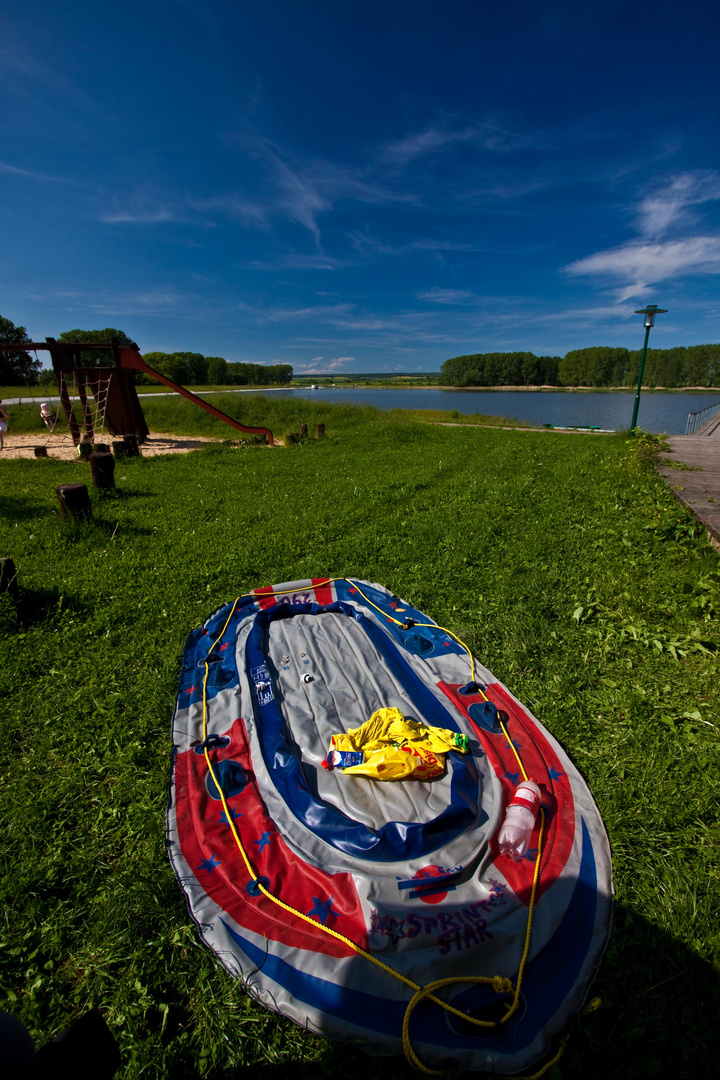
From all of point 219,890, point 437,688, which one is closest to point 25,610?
point 219,890

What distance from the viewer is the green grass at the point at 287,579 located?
5.45 ft

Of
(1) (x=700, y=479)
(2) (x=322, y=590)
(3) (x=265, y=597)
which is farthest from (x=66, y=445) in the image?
(1) (x=700, y=479)

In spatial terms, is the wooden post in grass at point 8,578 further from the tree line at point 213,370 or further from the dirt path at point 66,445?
the tree line at point 213,370

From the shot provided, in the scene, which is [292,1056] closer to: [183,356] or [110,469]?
[110,469]

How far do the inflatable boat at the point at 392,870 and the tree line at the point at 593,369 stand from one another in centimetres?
8298

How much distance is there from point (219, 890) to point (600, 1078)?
1569 mm

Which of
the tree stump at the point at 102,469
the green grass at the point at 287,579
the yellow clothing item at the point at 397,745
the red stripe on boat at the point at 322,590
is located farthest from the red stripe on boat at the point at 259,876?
the tree stump at the point at 102,469

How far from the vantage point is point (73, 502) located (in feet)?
21.1

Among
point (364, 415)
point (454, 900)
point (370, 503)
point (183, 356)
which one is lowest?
point (454, 900)

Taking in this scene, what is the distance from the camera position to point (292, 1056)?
1.59 metres

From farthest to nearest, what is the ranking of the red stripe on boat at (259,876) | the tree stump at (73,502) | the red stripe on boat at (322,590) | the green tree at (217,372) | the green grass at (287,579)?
the green tree at (217,372) < the tree stump at (73,502) < the red stripe on boat at (322,590) < the red stripe on boat at (259,876) < the green grass at (287,579)

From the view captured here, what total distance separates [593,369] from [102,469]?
87.0 m

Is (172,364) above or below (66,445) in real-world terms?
above

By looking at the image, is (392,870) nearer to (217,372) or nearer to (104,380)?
(104,380)
